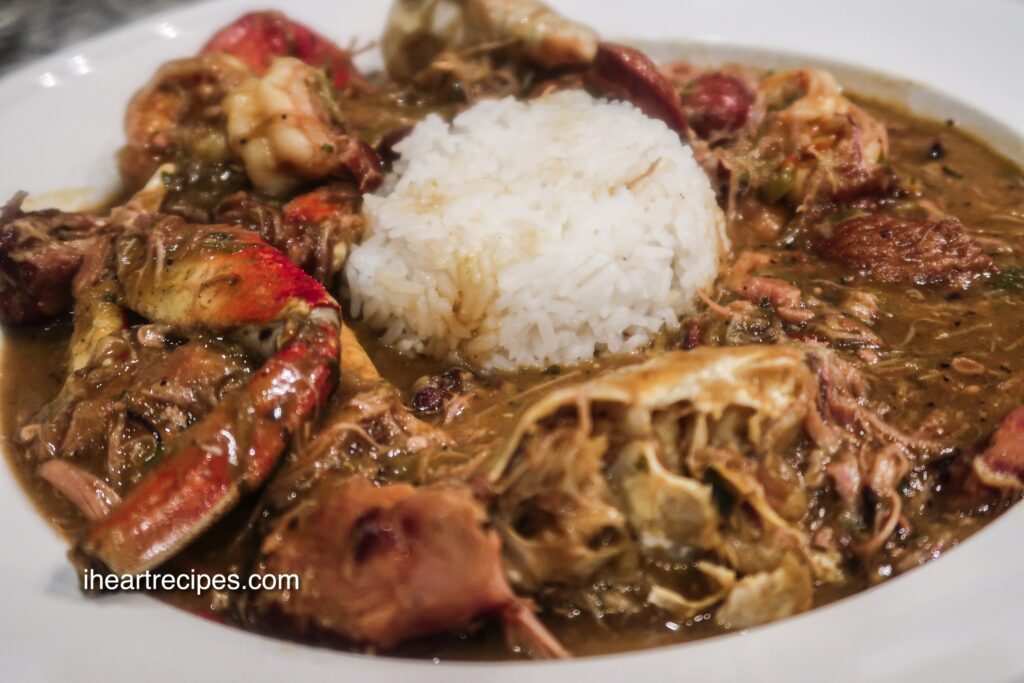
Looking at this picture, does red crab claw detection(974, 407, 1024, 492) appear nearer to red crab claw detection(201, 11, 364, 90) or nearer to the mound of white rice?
the mound of white rice

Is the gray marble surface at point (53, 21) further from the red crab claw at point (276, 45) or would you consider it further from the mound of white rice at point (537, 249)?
the mound of white rice at point (537, 249)

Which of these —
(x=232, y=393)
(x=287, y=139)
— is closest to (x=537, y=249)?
(x=287, y=139)

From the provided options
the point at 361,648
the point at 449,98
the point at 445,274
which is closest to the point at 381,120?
the point at 449,98

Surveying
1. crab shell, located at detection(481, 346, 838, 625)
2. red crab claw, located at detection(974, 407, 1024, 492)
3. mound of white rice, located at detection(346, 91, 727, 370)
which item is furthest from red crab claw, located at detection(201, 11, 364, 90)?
red crab claw, located at detection(974, 407, 1024, 492)

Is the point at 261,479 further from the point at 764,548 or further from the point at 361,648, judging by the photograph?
the point at 764,548

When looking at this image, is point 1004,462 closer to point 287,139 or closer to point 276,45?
point 287,139
